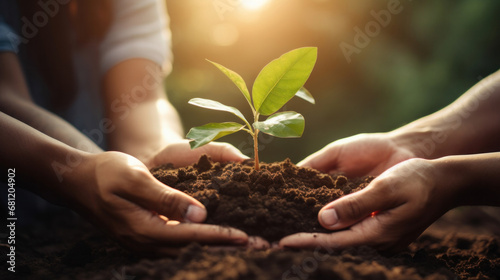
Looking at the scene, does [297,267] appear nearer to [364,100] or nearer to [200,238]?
[200,238]

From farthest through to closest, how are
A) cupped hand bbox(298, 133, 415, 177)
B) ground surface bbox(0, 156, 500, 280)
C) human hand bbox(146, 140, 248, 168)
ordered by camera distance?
1. cupped hand bbox(298, 133, 415, 177)
2. human hand bbox(146, 140, 248, 168)
3. ground surface bbox(0, 156, 500, 280)

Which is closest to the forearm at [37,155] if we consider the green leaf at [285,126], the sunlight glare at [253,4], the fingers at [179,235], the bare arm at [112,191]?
the bare arm at [112,191]

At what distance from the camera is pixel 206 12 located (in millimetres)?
4090

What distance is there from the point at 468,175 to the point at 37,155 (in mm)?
1719

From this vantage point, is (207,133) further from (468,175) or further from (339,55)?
(339,55)

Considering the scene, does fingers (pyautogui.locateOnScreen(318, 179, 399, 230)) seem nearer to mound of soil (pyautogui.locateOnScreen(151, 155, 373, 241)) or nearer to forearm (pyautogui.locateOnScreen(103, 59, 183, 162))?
mound of soil (pyautogui.locateOnScreen(151, 155, 373, 241))

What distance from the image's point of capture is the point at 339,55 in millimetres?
3881

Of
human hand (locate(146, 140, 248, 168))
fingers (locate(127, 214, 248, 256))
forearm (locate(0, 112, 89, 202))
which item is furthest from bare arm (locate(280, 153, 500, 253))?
forearm (locate(0, 112, 89, 202))

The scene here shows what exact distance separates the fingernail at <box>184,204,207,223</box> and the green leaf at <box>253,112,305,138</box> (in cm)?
35

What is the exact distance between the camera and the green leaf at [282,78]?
1.28 m

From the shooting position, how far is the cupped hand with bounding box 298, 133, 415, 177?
1871 mm

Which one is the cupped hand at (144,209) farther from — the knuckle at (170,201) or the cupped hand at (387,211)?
the cupped hand at (387,211)

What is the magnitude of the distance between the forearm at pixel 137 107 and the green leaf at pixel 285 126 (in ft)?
3.48

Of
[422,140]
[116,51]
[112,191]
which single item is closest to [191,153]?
[112,191]
